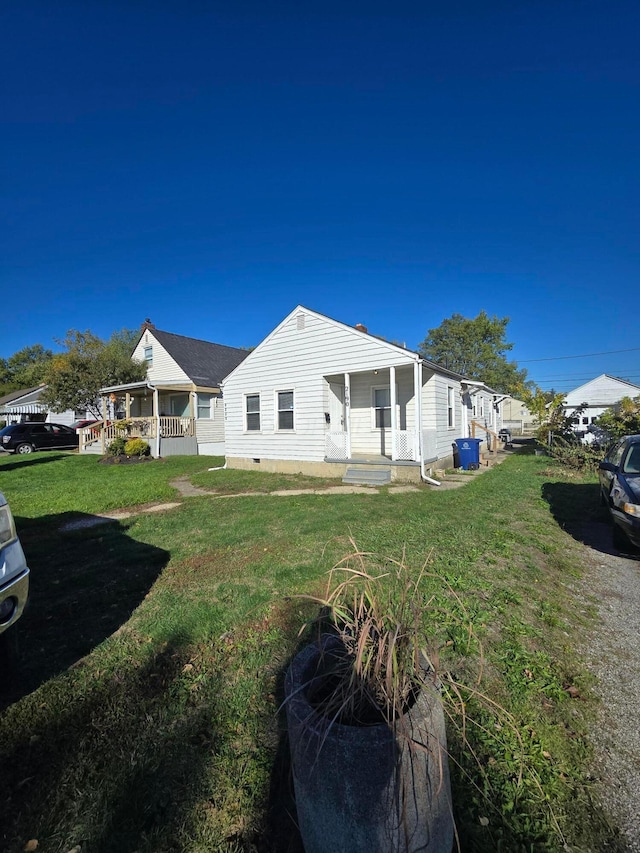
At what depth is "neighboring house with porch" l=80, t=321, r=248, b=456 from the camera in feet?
57.9

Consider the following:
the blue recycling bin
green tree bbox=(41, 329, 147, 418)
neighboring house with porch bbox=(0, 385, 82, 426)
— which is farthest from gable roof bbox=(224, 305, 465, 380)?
neighboring house with porch bbox=(0, 385, 82, 426)

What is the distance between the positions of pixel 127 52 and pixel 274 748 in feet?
46.1

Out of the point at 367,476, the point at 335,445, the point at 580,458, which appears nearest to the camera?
the point at 367,476

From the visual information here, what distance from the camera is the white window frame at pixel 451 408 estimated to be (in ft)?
42.6

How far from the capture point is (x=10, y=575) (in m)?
2.29

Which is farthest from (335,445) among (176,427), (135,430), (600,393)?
(600,393)

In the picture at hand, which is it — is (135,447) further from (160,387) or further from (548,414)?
(548,414)

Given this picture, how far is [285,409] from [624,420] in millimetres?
10988

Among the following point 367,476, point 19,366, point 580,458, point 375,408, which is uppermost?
point 19,366

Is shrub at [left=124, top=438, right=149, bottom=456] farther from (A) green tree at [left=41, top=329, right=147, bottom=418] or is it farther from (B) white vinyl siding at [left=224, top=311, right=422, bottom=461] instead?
(A) green tree at [left=41, top=329, right=147, bottom=418]

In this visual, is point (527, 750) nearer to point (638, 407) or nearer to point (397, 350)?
point (397, 350)

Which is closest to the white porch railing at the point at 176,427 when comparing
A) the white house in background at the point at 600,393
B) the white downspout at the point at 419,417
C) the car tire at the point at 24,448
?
the car tire at the point at 24,448

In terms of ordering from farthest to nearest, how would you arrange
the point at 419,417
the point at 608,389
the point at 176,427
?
the point at 608,389, the point at 176,427, the point at 419,417

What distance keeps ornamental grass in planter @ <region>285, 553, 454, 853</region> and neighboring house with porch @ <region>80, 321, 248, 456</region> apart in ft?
56.5
